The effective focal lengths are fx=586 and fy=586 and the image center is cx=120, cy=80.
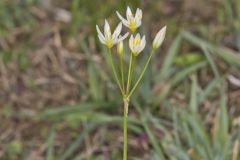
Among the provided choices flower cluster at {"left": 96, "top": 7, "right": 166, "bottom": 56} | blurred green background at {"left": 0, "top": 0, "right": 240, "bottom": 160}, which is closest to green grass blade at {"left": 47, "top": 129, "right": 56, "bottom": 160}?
blurred green background at {"left": 0, "top": 0, "right": 240, "bottom": 160}

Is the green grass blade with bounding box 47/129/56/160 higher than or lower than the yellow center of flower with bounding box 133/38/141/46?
lower

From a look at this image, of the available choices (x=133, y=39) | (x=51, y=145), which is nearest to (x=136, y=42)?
(x=133, y=39)

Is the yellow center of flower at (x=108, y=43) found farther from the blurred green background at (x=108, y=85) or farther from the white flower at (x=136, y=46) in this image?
the blurred green background at (x=108, y=85)

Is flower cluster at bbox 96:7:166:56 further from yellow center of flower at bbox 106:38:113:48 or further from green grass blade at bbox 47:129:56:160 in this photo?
green grass blade at bbox 47:129:56:160

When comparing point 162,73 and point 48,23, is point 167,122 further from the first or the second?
point 48,23

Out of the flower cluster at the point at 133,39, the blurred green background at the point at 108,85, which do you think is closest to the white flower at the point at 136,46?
the flower cluster at the point at 133,39

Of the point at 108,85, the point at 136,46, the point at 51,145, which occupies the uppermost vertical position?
the point at 136,46

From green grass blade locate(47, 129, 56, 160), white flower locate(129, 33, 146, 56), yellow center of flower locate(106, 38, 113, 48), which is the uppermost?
yellow center of flower locate(106, 38, 113, 48)

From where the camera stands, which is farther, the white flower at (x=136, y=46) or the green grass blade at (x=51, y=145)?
the green grass blade at (x=51, y=145)

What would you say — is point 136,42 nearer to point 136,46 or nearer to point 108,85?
point 136,46
